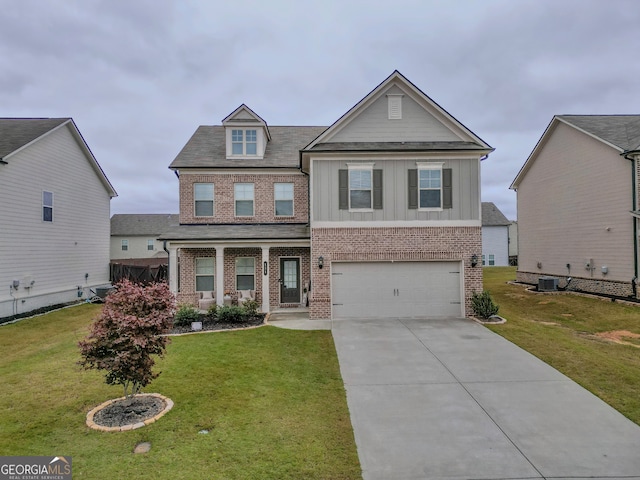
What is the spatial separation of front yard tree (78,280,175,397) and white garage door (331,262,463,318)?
7.74 meters

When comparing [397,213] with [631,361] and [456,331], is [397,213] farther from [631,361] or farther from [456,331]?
[631,361]

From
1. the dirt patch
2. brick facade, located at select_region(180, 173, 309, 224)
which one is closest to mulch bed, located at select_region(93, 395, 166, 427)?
brick facade, located at select_region(180, 173, 309, 224)

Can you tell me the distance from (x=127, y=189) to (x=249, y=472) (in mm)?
73088

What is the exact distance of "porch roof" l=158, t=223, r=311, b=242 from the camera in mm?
13352

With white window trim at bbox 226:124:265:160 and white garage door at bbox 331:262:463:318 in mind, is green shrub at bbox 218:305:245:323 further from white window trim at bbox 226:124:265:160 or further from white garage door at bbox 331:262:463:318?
white window trim at bbox 226:124:265:160

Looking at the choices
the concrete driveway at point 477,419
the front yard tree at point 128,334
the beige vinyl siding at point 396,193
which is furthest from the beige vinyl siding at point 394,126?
the front yard tree at point 128,334

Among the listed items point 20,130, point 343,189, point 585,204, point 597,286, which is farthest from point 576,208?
point 20,130

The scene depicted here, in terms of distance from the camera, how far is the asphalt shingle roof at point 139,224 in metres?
37.3

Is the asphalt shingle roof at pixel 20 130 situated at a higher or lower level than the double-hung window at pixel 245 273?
higher

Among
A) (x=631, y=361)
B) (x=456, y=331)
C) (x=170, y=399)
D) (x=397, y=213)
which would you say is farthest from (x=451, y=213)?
(x=170, y=399)

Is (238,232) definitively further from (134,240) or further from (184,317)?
(134,240)

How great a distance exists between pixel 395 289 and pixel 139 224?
3530 centimetres

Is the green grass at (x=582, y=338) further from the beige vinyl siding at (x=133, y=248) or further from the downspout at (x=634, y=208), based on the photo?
the beige vinyl siding at (x=133, y=248)

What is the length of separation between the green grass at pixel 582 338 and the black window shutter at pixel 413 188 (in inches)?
200
